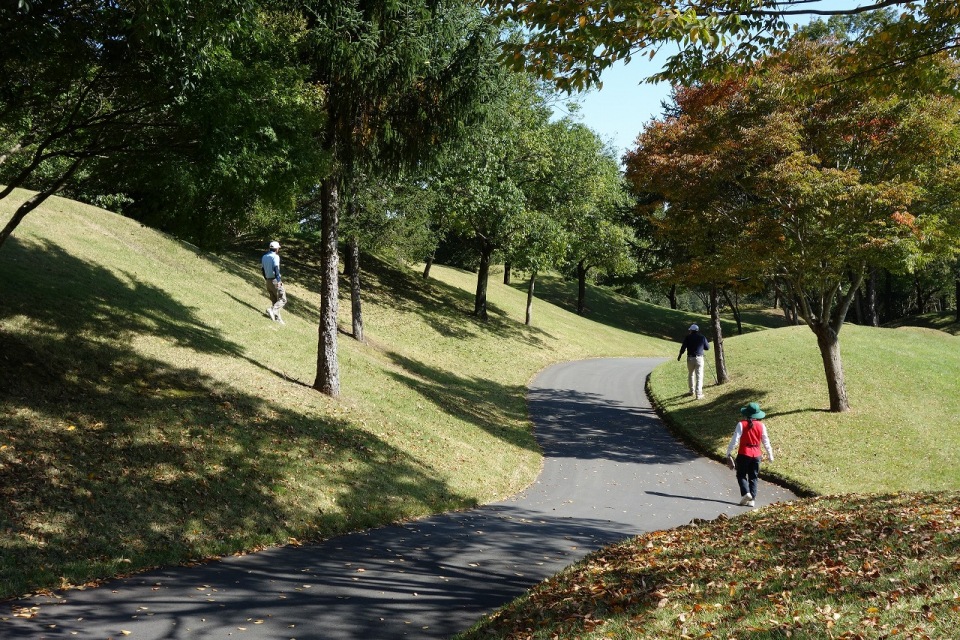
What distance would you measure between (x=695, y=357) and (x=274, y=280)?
12980 millimetres

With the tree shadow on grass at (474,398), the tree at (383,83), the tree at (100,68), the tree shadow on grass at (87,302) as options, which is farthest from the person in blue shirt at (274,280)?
the tree at (100,68)

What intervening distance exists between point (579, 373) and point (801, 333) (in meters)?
9.53

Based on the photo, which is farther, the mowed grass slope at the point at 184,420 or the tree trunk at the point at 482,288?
the tree trunk at the point at 482,288

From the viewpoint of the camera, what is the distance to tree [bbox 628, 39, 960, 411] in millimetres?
14570

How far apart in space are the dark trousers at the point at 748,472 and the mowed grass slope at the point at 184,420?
4246mm

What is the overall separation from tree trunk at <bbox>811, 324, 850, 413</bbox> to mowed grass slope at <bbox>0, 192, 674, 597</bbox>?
26.0ft

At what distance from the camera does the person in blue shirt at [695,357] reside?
Result: 851 inches

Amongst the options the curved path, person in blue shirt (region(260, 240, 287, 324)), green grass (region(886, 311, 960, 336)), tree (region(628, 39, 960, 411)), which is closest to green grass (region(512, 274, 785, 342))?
green grass (region(886, 311, 960, 336))

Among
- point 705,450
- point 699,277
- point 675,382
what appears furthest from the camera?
point 675,382

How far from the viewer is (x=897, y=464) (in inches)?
588

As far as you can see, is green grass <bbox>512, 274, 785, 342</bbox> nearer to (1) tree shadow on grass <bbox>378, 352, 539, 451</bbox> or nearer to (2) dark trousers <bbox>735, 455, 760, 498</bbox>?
(1) tree shadow on grass <bbox>378, 352, 539, 451</bbox>

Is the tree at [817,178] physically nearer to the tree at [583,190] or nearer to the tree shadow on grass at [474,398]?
the tree shadow on grass at [474,398]

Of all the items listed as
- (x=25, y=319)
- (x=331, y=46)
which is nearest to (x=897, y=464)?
(x=331, y=46)

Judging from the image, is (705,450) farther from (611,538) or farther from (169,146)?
(169,146)
